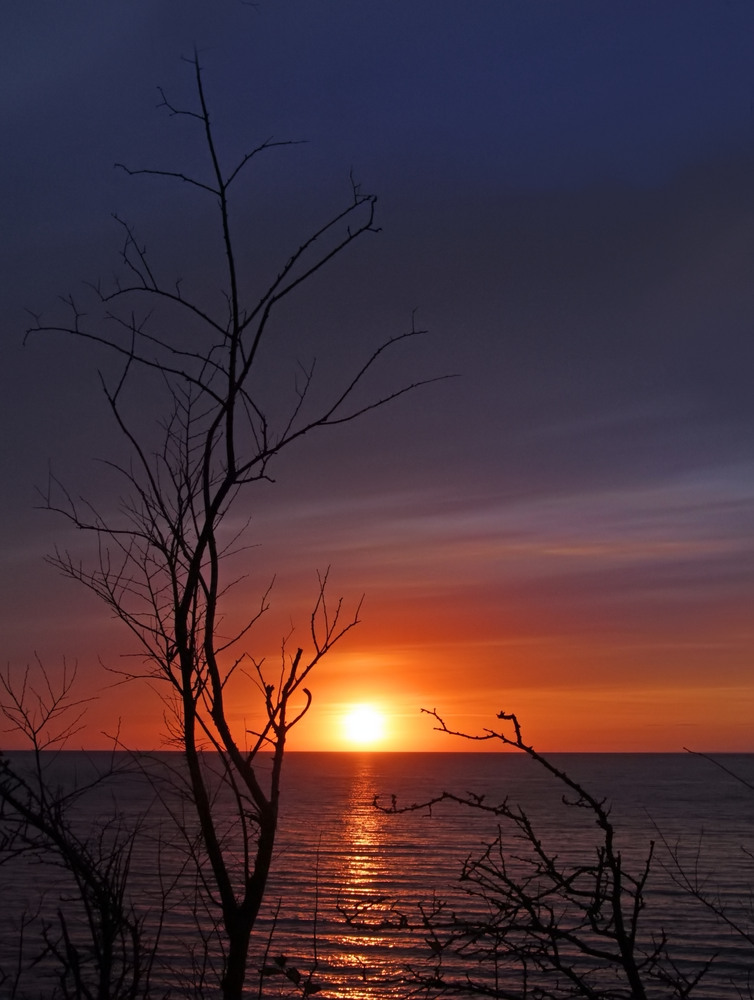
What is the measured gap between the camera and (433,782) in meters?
177

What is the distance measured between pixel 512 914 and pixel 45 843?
1.68 m

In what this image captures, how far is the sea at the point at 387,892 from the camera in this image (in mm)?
4711

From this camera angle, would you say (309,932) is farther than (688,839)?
No

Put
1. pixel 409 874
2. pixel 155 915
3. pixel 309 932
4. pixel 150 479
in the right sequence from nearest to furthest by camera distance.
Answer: pixel 150 479 < pixel 309 932 < pixel 155 915 < pixel 409 874

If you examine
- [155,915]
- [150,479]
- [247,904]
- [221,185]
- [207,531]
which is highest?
[221,185]

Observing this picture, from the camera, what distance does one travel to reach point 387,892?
A: 41.7m

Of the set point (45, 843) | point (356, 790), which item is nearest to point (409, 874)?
point (45, 843)

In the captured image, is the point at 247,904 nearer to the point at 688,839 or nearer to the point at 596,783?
the point at 688,839

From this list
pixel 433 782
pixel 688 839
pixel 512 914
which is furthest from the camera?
pixel 433 782

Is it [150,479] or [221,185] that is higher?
[221,185]

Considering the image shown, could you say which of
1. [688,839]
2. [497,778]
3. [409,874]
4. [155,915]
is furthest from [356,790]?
[155,915]

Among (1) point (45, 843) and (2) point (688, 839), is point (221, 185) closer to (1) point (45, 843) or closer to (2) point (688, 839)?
(1) point (45, 843)

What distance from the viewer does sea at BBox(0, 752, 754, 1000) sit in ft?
15.5

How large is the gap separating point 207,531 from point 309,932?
4035 cm
